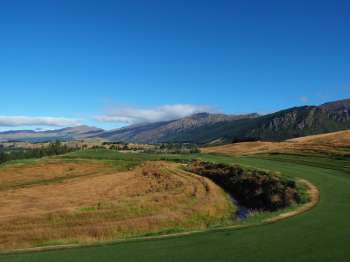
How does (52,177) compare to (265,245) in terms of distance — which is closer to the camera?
(265,245)

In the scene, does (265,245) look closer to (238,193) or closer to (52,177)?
(238,193)

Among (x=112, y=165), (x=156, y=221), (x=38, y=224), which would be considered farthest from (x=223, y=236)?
(x=112, y=165)

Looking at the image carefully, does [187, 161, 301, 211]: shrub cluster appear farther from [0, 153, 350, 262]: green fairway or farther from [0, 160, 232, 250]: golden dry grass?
[0, 153, 350, 262]: green fairway

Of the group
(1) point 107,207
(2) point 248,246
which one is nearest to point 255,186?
(1) point 107,207

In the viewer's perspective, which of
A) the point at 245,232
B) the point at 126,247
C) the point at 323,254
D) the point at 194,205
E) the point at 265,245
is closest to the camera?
the point at 323,254

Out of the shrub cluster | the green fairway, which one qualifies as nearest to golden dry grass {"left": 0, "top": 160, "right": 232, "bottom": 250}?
the shrub cluster

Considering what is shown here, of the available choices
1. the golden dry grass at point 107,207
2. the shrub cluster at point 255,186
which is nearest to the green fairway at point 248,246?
the golden dry grass at point 107,207

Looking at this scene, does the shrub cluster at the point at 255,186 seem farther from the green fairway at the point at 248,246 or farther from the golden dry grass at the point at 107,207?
the green fairway at the point at 248,246
